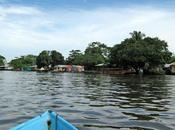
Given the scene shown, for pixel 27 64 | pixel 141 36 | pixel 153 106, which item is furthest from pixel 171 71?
pixel 27 64

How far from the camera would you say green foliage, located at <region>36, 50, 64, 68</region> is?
12012cm

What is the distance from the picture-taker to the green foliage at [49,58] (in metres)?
120

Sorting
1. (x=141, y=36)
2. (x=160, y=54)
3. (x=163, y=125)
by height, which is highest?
(x=141, y=36)

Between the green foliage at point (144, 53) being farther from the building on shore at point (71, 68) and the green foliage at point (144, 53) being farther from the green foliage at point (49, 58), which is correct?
the green foliage at point (49, 58)

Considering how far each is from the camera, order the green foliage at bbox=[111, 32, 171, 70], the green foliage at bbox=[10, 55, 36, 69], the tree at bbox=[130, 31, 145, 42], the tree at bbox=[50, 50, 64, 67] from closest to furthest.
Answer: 1. the green foliage at bbox=[111, 32, 171, 70]
2. the tree at bbox=[130, 31, 145, 42]
3. the tree at bbox=[50, 50, 64, 67]
4. the green foliage at bbox=[10, 55, 36, 69]

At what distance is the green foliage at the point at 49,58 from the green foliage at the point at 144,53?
175 ft

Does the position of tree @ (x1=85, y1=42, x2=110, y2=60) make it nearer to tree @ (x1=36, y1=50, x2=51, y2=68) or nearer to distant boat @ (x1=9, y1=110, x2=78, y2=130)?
tree @ (x1=36, y1=50, x2=51, y2=68)

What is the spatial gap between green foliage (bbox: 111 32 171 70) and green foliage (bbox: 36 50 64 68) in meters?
53.3

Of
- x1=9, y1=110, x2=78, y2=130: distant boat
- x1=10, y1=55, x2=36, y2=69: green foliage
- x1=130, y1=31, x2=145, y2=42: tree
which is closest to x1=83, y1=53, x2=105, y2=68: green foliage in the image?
x1=130, y1=31, x2=145, y2=42: tree

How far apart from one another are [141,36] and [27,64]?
75.4 metres

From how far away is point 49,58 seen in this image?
12056cm

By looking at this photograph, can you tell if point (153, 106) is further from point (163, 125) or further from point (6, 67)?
point (6, 67)

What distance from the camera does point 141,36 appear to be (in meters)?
74.9

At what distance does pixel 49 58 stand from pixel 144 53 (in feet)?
203
